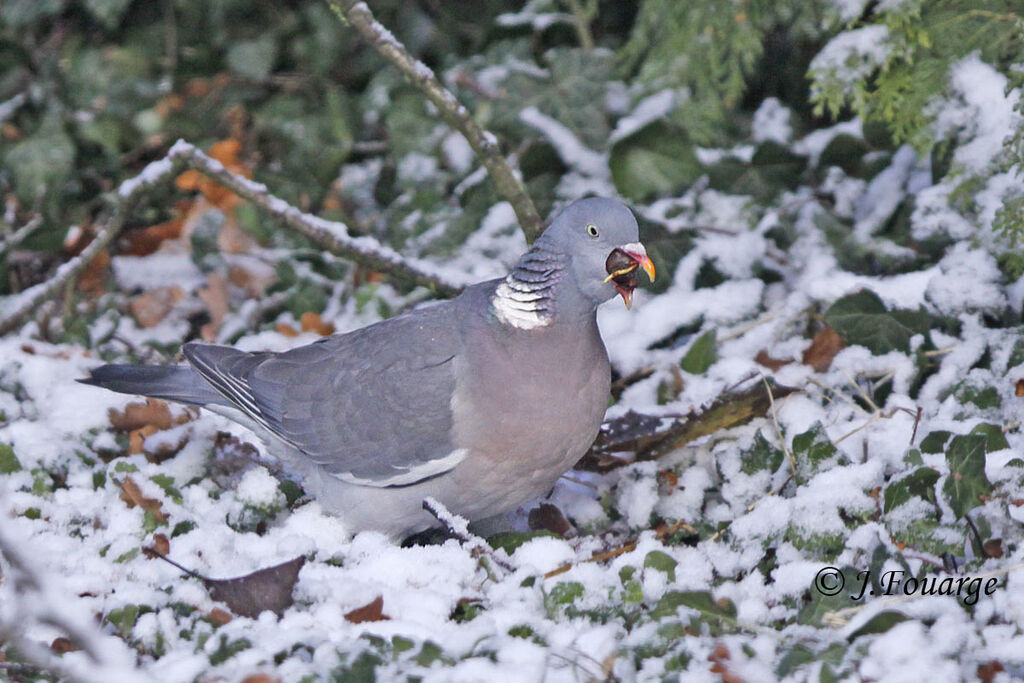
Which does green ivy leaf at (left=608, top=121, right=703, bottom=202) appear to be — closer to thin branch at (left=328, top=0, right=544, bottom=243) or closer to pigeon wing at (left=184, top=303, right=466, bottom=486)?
thin branch at (left=328, top=0, right=544, bottom=243)

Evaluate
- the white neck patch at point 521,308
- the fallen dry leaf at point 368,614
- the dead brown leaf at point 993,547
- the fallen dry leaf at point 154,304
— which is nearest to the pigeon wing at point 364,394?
the white neck patch at point 521,308

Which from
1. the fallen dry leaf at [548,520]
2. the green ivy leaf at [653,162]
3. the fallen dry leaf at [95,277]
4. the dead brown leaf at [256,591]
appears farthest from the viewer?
the fallen dry leaf at [95,277]

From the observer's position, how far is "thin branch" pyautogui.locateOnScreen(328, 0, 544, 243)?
3.31 meters

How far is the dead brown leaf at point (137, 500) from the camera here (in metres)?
2.87

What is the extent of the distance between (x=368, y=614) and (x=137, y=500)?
945 mm

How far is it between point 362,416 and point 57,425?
111cm

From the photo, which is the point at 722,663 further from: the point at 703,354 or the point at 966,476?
the point at 703,354

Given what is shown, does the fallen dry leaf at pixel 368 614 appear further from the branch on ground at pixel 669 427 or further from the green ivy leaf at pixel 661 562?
the branch on ground at pixel 669 427

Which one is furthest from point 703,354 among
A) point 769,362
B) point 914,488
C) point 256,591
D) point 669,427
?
point 256,591

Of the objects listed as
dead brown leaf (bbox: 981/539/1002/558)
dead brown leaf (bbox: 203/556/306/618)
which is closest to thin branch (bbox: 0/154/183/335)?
dead brown leaf (bbox: 203/556/306/618)

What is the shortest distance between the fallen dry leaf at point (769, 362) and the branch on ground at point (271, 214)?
1.02 meters

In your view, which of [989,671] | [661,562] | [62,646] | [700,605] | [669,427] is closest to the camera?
[989,671]

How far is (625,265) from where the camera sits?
8.46 feet

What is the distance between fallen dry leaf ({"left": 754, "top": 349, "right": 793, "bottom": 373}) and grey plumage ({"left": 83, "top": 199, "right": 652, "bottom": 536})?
0.86m
